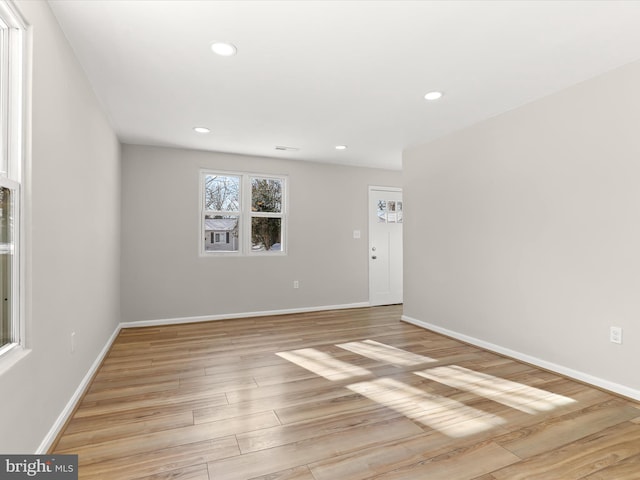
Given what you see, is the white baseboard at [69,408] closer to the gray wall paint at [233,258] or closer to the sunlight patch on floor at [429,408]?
the gray wall paint at [233,258]

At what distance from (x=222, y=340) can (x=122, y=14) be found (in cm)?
315

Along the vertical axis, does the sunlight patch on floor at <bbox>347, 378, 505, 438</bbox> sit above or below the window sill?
below

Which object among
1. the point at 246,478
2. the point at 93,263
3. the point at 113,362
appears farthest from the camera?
the point at 113,362

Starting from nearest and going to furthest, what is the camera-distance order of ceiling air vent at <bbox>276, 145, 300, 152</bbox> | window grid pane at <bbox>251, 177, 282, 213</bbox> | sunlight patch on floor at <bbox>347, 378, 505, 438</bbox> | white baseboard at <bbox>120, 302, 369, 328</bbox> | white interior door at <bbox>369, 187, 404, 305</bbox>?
1. sunlight patch on floor at <bbox>347, 378, 505, 438</bbox>
2. white baseboard at <bbox>120, 302, 369, 328</bbox>
3. ceiling air vent at <bbox>276, 145, 300, 152</bbox>
4. window grid pane at <bbox>251, 177, 282, 213</bbox>
5. white interior door at <bbox>369, 187, 404, 305</bbox>

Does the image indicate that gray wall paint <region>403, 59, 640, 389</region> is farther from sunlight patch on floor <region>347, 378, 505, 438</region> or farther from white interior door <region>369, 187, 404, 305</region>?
white interior door <region>369, 187, 404, 305</region>

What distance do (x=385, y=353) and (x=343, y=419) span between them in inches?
54.4

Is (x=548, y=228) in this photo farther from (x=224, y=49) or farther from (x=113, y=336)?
(x=113, y=336)

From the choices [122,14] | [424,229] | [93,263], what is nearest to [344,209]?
[424,229]

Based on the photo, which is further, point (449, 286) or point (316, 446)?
point (449, 286)

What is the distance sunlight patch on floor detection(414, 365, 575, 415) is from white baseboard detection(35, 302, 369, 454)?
2.53 metres

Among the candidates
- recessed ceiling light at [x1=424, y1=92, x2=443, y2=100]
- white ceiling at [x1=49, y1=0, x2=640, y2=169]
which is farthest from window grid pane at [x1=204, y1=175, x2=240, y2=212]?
recessed ceiling light at [x1=424, y1=92, x2=443, y2=100]

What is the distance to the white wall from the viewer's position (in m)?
1.59

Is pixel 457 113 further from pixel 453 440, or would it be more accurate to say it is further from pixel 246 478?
pixel 246 478

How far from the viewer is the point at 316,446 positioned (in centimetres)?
186
